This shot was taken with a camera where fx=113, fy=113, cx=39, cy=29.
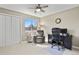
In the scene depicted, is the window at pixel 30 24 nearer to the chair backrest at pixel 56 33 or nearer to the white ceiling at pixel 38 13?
the white ceiling at pixel 38 13

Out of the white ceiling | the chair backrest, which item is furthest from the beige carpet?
the white ceiling

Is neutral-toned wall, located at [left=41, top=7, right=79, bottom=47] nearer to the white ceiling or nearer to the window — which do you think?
the white ceiling

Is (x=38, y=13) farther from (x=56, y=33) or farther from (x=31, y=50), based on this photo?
(x=31, y=50)

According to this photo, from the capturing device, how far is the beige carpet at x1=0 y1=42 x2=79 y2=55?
7.10 ft

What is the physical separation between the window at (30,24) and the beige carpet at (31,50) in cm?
32

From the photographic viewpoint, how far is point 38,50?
87.7 inches

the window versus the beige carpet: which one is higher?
the window

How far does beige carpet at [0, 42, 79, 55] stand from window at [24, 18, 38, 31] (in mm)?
320

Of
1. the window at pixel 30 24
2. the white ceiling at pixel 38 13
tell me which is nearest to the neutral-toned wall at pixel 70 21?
the white ceiling at pixel 38 13

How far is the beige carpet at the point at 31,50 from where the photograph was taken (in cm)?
216
